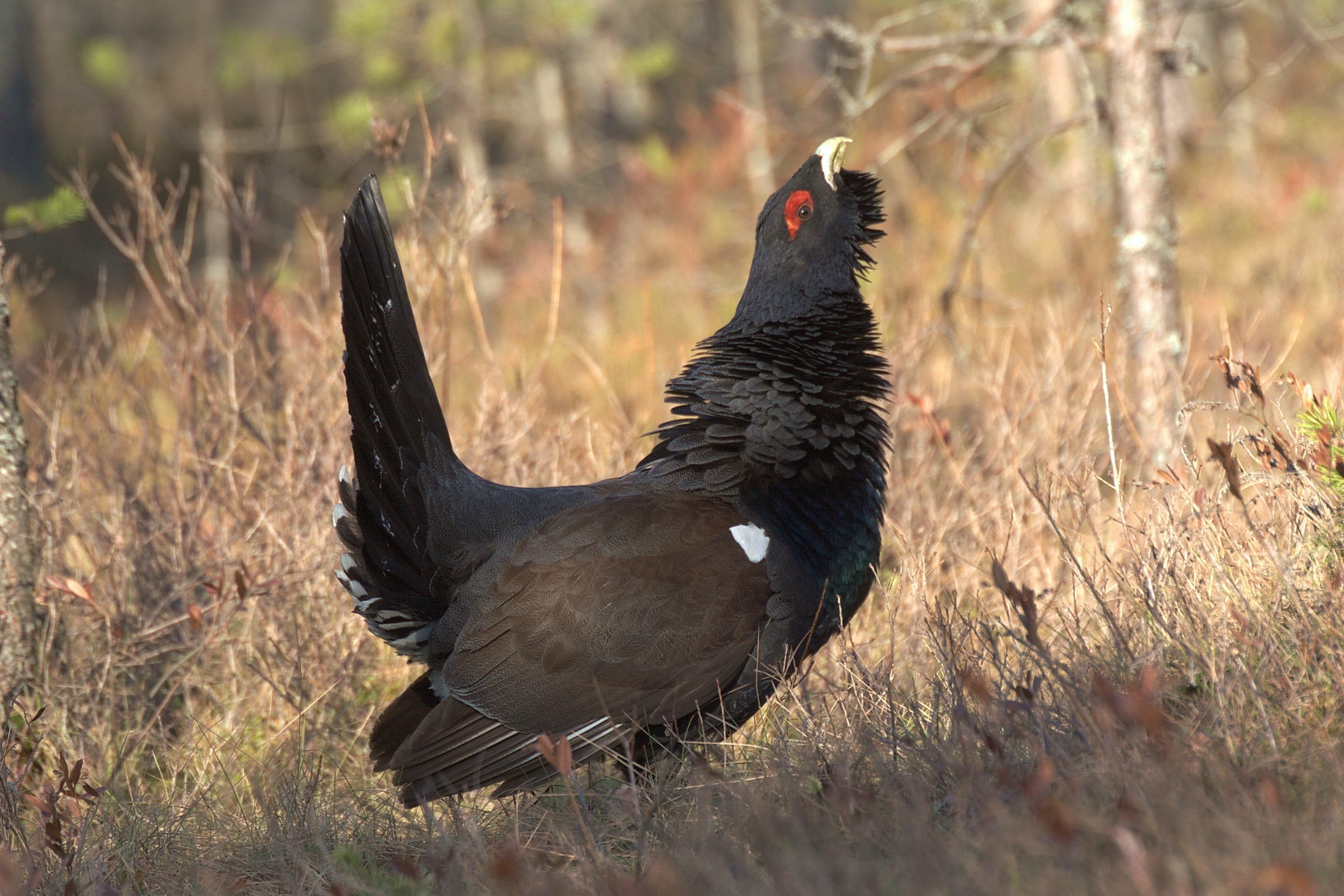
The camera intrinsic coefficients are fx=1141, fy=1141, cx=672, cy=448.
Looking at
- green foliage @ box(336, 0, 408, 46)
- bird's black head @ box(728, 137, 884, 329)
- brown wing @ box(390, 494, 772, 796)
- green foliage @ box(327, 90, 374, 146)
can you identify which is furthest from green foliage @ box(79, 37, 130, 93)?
brown wing @ box(390, 494, 772, 796)

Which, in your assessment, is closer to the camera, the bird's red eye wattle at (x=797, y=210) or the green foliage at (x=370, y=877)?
the green foliage at (x=370, y=877)

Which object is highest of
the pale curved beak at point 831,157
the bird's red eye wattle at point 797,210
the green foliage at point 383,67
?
the green foliage at point 383,67

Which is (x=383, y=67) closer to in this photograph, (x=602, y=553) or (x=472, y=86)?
(x=472, y=86)

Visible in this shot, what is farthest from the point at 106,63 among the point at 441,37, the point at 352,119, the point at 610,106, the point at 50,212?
the point at 50,212

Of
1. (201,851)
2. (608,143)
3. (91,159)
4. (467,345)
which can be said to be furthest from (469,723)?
(91,159)

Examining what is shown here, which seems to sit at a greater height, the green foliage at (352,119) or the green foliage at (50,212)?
the green foliage at (352,119)

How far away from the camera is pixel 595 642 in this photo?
316cm

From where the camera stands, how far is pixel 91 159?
57.1 feet

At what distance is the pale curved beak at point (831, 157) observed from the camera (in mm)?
3752

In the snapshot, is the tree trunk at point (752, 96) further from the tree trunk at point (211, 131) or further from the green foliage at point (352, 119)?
the tree trunk at point (211, 131)

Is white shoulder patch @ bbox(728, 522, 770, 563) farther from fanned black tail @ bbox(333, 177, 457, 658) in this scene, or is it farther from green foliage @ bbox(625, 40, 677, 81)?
green foliage @ bbox(625, 40, 677, 81)

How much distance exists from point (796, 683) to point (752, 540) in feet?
1.43

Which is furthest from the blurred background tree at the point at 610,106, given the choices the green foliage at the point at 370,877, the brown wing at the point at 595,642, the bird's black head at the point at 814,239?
the green foliage at the point at 370,877

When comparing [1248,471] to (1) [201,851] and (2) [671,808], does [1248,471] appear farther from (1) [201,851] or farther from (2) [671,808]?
(1) [201,851]
